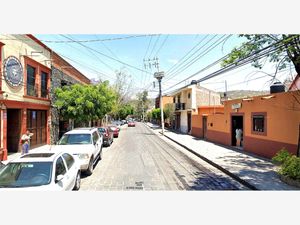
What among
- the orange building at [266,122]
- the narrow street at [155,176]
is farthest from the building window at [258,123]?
the narrow street at [155,176]

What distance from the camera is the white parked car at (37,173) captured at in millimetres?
5398

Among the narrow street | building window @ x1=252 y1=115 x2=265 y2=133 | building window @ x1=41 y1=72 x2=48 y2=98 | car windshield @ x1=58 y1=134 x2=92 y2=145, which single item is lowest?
the narrow street

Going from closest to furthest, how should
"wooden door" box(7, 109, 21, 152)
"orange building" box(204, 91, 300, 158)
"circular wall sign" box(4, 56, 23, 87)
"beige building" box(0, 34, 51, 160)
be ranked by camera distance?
"orange building" box(204, 91, 300, 158) → "beige building" box(0, 34, 51, 160) → "circular wall sign" box(4, 56, 23, 87) → "wooden door" box(7, 109, 21, 152)

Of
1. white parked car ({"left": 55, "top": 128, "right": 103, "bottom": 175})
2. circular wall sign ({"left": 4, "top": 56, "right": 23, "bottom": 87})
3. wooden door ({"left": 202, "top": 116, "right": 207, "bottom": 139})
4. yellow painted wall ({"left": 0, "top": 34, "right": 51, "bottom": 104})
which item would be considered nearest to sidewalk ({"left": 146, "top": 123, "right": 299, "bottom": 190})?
white parked car ({"left": 55, "top": 128, "right": 103, "bottom": 175})

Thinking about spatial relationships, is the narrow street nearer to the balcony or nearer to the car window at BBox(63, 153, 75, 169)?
the car window at BBox(63, 153, 75, 169)

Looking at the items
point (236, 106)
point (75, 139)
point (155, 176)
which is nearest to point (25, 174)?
point (155, 176)

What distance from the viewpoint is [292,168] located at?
810 cm

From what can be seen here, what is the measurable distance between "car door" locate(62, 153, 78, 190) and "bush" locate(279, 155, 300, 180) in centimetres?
691

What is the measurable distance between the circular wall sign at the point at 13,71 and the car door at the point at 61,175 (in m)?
8.73

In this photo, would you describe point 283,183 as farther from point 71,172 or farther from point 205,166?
point 71,172

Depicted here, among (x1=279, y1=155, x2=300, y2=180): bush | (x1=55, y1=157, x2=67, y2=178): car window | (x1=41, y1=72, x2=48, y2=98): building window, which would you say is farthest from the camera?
(x1=41, y1=72, x2=48, y2=98): building window

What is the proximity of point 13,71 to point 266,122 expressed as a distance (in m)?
14.1

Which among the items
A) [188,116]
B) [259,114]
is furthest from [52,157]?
[188,116]

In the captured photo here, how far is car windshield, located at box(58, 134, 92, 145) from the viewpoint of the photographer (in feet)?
35.2
